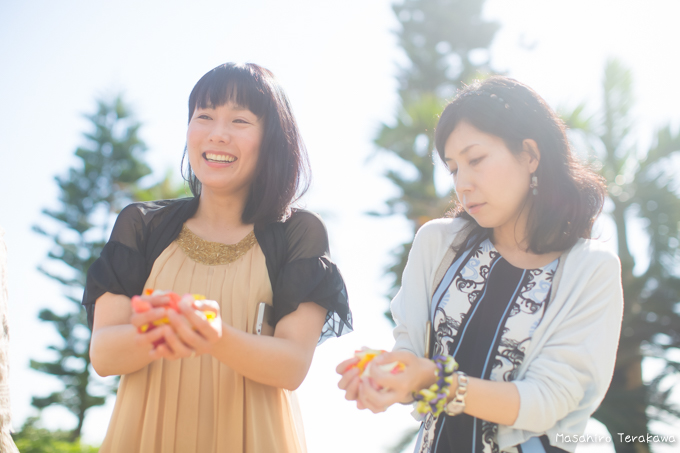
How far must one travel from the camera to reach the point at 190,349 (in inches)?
52.1

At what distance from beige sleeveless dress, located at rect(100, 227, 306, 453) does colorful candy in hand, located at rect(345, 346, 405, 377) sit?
1.34ft

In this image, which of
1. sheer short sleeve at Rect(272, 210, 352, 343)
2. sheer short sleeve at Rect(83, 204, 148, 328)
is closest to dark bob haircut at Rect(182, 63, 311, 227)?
sheer short sleeve at Rect(272, 210, 352, 343)

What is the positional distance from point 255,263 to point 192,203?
388mm

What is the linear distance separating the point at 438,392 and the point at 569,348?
44 centimetres

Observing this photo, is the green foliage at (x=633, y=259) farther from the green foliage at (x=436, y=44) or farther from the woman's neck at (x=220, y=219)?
the woman's neck at (x=220, y=219)

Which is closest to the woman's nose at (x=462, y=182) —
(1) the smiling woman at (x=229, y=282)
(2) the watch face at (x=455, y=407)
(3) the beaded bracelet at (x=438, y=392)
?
(1) the smiling woman at (x=229, y=282)

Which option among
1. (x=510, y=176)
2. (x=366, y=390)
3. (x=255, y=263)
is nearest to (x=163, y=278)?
(x=255, y=263)

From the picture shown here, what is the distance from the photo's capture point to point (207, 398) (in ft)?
5.63

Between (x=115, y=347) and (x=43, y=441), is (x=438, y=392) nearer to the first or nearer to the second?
(x=115, y=347)

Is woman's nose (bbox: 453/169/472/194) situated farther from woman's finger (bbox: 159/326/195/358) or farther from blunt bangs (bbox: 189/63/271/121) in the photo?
woman's finger (bbox: 159/326/195/358)

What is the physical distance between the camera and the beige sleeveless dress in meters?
1.66

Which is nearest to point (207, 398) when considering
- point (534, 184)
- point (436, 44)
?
point (534, 184)

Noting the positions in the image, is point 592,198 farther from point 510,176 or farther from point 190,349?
point 190,349

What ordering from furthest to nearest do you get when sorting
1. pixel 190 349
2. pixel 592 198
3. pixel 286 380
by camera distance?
pixel 592 198 < pixel 286 380 < pixel 190 349
